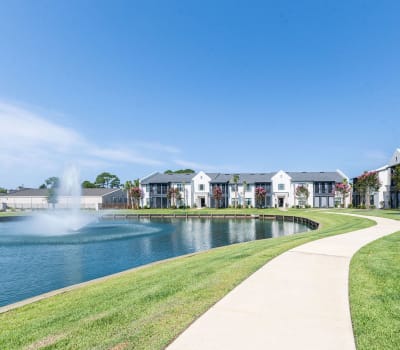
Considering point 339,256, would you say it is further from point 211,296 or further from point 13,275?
point 13,275

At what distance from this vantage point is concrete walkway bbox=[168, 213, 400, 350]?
14.0 ft

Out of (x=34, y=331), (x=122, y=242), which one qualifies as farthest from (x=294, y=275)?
(x=122, y=242)

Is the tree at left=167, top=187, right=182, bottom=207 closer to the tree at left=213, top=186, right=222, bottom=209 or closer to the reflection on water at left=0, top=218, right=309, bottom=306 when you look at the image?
the tree at left=213, top=186, right=222, bottom=209

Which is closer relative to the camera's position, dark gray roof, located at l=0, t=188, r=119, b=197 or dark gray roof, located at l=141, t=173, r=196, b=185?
dark gray roof, located at l=141, t=173, r=196, b=185

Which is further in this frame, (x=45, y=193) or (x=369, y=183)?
(x=45, y=193)

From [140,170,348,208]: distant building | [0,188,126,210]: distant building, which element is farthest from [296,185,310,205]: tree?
[0,188,126,210]: distant building

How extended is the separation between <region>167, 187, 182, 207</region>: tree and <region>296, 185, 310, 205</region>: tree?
86.1 feet

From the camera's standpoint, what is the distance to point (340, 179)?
62.4m

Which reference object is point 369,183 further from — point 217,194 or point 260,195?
point 217,194

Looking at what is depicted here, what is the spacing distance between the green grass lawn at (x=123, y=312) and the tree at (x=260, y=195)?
5324 centimetres

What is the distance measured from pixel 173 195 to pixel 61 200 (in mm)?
31208

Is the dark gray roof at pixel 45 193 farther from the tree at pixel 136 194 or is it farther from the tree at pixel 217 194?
the tree at pixel 217 194

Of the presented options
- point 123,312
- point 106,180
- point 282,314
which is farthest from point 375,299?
point 106,180

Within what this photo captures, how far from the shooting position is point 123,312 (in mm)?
5652
